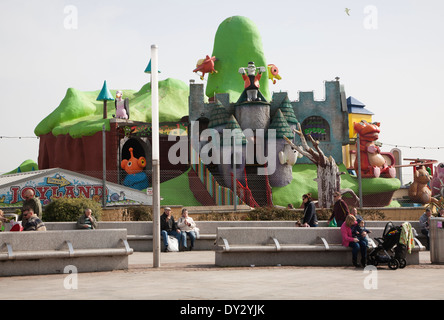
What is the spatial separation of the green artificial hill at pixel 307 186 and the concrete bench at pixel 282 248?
88.5 ft

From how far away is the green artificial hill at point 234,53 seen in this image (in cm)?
4656

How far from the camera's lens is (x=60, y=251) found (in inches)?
464

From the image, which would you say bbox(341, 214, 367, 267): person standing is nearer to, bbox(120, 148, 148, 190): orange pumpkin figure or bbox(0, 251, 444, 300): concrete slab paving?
bbox(0, 251, 444, 300): concrete slab paving

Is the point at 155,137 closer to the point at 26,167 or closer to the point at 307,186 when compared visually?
the point at 307,186

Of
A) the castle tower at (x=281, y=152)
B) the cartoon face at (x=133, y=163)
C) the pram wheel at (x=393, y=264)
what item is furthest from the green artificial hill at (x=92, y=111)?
the pram wheel at (x=393, y=264)

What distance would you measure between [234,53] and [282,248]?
35190mm

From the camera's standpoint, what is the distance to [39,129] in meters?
47.9

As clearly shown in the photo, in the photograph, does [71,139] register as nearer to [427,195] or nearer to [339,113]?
[339,113]

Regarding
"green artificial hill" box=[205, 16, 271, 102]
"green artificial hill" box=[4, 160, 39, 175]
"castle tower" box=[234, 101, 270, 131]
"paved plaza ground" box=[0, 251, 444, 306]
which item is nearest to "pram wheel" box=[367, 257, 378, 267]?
"paved plaza ground" box=[0, 251, 444, 306]

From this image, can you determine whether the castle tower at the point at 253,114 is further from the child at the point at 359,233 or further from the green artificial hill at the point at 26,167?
the child at the point at 359,233

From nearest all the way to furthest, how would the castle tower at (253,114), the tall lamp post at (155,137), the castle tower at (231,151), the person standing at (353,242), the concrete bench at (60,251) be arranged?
the concrete bench at (60,251)
the tall lamp post at (155,137)
the person standing at (353,242)
the castle tower at (231,151)
the castle tower at (253,114)

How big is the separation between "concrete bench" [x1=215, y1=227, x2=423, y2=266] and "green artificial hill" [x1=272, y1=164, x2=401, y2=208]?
26967mm

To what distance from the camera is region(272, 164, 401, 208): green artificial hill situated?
40725 mm

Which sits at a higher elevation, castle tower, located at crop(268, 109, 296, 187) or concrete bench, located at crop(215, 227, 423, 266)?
castle tower, located at crop(268, 109, 296, 187)
